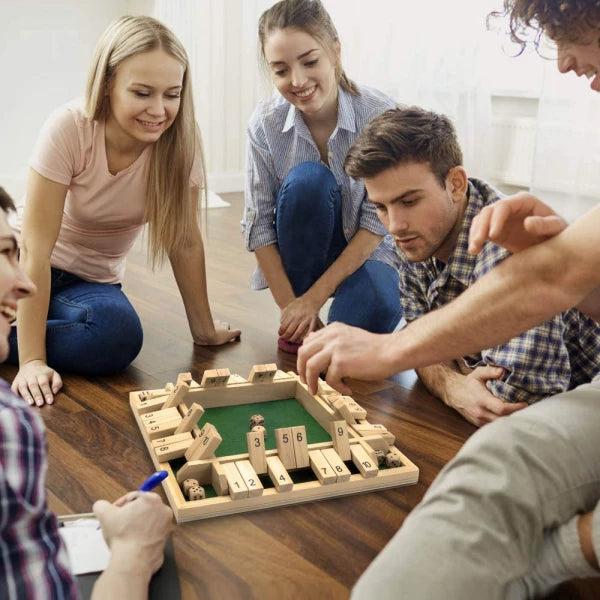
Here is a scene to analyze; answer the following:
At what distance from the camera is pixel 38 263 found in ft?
5.81

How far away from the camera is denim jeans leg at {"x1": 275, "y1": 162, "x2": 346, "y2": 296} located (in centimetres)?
213

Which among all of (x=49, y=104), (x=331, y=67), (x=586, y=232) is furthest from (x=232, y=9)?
(x=586, y=232)

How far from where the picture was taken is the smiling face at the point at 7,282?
2.96 ft

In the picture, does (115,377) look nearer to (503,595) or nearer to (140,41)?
(140,41)

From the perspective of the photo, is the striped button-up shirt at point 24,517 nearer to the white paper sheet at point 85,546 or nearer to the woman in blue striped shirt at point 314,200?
the white paper sheet at point 85,546

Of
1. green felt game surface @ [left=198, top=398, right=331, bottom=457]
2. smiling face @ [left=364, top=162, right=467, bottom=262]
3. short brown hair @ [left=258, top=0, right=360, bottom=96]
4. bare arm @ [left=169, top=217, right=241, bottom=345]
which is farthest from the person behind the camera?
bare arm @ [left=169, top=217, right=241, bottom=345]

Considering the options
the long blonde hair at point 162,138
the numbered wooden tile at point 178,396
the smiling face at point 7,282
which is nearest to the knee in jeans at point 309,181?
the long blonde hair at point 162,138

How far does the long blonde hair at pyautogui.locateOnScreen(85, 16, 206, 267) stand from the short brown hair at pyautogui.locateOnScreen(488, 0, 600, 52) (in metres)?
0.93

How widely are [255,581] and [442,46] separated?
10.4 ft

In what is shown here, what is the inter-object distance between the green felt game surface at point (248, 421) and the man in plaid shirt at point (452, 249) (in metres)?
0.34

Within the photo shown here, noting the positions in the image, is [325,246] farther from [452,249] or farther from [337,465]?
[337,465]

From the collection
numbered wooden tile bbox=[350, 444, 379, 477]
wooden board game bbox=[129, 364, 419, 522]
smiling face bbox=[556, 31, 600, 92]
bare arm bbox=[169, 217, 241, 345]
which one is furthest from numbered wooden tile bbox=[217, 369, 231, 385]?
smiling face bbox=[556, 31, 600, 92]

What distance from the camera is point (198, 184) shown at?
203cm

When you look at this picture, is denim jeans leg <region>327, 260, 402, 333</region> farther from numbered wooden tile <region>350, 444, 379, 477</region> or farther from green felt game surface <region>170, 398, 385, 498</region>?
numbered wooden tile <region>350, 444, 379, 477</region>
